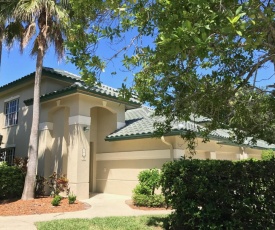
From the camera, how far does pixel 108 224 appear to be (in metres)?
8.91

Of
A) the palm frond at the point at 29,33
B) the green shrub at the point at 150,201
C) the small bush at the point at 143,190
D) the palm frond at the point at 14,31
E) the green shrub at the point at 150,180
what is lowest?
the green shrub at the point at 150,201

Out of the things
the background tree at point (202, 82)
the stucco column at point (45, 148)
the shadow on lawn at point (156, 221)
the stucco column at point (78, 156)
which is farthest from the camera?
the stucco column at point (45, 148)

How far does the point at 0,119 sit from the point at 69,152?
30.8 feet

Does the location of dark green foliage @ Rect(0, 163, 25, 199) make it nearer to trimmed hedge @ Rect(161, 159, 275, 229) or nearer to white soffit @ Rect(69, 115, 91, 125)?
white soffit @ Rect(69, 115, 91, 125)

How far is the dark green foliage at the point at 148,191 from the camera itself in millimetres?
12688

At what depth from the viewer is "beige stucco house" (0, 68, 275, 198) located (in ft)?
49.4

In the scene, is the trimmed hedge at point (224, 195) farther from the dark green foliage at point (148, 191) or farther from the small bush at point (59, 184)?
the small bush at point (59, 184)

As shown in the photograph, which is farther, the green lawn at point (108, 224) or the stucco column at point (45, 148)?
the stucco column at point (45, 148)

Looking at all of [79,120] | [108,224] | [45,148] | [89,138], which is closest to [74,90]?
[79,120]

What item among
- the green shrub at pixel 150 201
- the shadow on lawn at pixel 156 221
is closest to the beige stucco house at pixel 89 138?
the green shrub at pixel 150 201

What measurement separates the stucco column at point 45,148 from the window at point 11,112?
373 cm

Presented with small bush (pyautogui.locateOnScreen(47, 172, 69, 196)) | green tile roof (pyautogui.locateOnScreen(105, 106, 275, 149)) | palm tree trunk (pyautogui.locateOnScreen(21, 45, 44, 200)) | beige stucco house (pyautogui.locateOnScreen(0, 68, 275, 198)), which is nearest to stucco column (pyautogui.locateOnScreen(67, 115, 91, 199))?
beige stucco house (pyautogui.locateOnScreen(0, 68, 275, 198))

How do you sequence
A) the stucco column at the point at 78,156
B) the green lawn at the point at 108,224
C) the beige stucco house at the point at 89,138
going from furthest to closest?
the beige stucco house at the point at 89,138
the stucco column at the point at 78,156
the green lawn at the point at 108,224

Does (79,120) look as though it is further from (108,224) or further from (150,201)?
(108,224)
